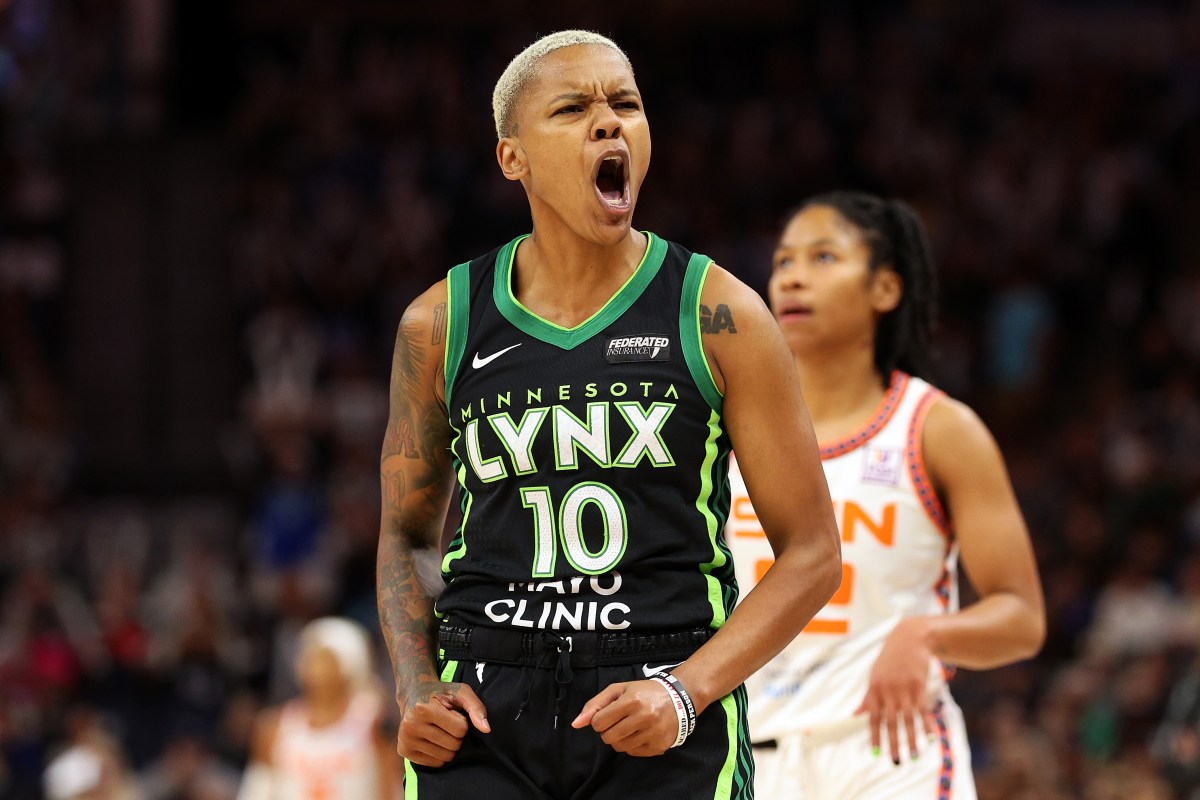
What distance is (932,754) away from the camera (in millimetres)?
4426

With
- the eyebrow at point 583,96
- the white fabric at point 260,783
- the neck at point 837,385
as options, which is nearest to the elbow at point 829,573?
the eyebrow at point 583,96

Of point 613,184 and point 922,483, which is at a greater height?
point 613,184

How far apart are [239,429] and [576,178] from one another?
40.1ft

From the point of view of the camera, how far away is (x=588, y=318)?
3.23 meters

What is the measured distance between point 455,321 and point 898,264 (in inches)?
87.0

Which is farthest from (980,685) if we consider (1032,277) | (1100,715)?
(1032,277)

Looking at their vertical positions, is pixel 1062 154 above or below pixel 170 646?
above

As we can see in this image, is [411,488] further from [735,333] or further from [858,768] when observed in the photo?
[858,768]

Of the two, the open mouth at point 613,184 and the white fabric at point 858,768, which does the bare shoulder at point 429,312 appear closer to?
the open mouth at point 613,184

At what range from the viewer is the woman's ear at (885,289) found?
199 inches

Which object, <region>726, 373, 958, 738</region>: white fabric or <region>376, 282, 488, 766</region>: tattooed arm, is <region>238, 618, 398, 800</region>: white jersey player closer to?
<region>726, 373, 958, 738</region>: white fabric

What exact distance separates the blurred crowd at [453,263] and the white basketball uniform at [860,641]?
5.99 m

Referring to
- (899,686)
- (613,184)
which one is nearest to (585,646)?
(613,184)

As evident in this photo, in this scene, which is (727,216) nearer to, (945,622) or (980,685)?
(980,685)
